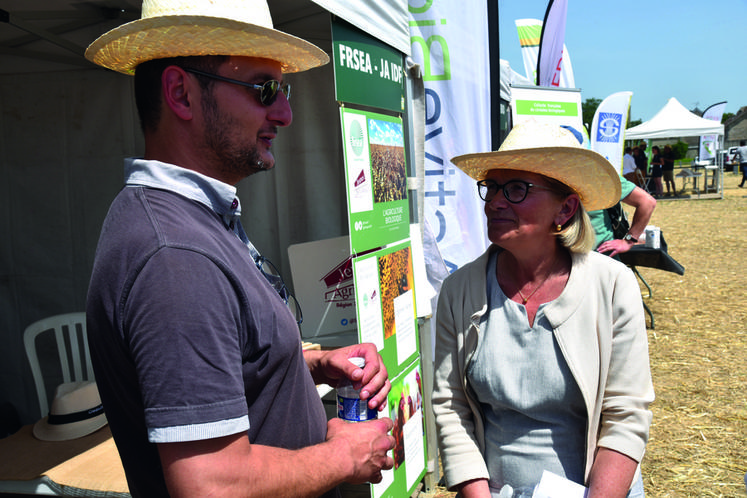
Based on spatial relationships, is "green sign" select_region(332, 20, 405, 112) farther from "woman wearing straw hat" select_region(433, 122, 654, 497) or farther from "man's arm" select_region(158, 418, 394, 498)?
"man's arm" select_region(158, 418, 394, 498)

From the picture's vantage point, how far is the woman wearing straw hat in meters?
→ 1.83

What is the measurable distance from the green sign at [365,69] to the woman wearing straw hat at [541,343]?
0.84m

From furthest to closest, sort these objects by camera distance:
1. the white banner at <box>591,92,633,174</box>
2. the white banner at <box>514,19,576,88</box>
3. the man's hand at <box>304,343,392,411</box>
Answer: the white banner at <box>514,19,576,88</box> < the white banner at <box>591,92,633,174</box> < the man's hand at <box>304,343,392,411</box>

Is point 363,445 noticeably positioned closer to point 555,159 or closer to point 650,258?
point 555,159

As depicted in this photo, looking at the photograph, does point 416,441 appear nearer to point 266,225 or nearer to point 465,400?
point 465,400

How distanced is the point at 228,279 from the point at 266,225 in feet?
10.5

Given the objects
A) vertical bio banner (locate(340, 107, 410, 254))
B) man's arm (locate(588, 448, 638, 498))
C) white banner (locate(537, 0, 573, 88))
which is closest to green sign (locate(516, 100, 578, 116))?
white banner (locate(537, 0, 573, 88))

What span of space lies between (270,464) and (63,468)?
168 cm

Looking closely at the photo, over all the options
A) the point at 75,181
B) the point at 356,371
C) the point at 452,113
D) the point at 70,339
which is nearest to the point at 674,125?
the point at 452,113

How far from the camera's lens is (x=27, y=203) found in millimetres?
4117

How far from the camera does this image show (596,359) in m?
1.83

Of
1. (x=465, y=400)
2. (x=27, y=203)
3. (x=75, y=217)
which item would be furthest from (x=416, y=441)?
(x=27, y=203)

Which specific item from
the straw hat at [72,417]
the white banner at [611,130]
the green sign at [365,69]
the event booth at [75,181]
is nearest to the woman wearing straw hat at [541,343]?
the green sign at [365,69]

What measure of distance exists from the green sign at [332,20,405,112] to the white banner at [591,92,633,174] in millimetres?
4634
